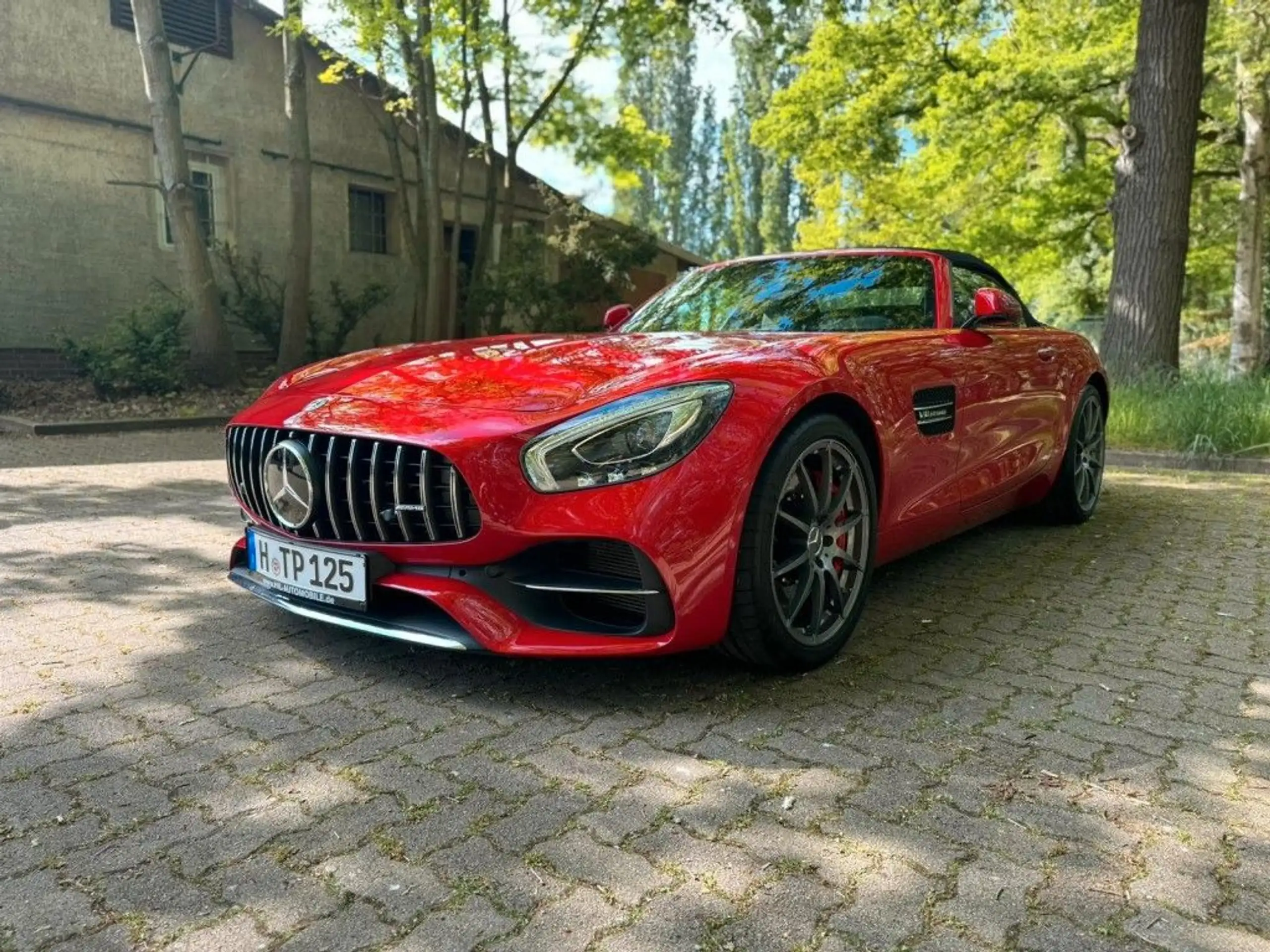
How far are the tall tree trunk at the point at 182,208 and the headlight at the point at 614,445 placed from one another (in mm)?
9705

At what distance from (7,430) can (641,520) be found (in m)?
8.81

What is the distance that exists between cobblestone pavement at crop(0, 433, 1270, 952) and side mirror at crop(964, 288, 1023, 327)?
116cm

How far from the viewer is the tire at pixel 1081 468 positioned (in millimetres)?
4980

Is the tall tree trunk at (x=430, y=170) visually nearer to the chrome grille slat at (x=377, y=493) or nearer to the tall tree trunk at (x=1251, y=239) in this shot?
the chrome grille slat at (x=377, y=493)

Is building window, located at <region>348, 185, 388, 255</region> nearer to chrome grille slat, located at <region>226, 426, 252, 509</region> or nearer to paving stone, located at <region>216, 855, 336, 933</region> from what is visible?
chrome grille slat, located at <region>226, 426, 252, 509</region>

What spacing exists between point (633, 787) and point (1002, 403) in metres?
2.62

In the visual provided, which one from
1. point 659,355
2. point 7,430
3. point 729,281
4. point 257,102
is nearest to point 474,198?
point 257,102

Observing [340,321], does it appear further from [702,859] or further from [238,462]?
[702,859]

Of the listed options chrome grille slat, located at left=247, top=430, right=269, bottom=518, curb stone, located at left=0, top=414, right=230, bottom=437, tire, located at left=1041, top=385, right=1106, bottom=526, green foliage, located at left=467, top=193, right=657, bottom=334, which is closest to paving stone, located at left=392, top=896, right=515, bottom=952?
chrome grille slat, located at left=247, top=430, right=269, bottom=518

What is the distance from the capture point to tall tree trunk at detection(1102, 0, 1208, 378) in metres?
9.12

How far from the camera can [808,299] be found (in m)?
3.80

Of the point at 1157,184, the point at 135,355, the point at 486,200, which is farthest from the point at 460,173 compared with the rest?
the point at 1157,184

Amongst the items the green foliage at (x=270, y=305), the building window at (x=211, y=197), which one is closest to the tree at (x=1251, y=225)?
the green foliage at (x=270, y=305)

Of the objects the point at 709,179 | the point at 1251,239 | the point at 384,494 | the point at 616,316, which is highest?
the point at 709,179
